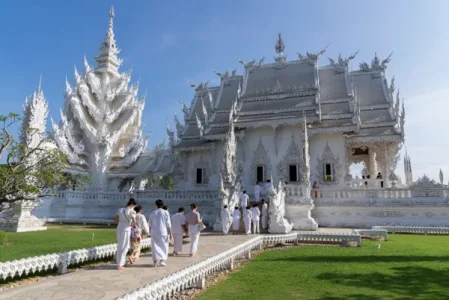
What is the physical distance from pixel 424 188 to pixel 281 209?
651 centimetres

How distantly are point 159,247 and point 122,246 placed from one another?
0.65 metres

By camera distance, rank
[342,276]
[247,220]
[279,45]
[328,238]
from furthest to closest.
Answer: [279,45], [247,220], [328,238], [342,276]

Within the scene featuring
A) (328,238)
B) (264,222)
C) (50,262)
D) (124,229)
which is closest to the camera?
(50,262)

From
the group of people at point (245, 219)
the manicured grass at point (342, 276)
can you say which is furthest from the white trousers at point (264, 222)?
the manicured grass at point (342, 276)

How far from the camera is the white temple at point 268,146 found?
14984 millimetres

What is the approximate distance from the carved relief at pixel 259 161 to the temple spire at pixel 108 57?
49.2ft

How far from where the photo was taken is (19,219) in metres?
13.2

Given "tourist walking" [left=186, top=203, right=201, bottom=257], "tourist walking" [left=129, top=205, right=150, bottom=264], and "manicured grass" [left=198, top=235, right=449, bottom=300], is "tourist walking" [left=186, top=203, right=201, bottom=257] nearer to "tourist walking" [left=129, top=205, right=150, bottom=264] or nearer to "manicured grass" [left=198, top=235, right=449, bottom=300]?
"tourist walking" [left=129, top=205, right=150, bottom=264]

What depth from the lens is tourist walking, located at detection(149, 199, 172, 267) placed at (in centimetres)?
606

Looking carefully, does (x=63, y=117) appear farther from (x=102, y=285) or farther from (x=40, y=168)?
(x=102, y=285)

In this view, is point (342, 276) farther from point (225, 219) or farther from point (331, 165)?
point (331, 165)

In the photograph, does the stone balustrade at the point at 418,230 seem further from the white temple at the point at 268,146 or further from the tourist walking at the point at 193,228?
the tourist walking at the point at 193,228

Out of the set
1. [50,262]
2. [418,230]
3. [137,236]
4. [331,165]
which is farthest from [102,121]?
[418,230]

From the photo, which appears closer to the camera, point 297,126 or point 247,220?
point 247,220
